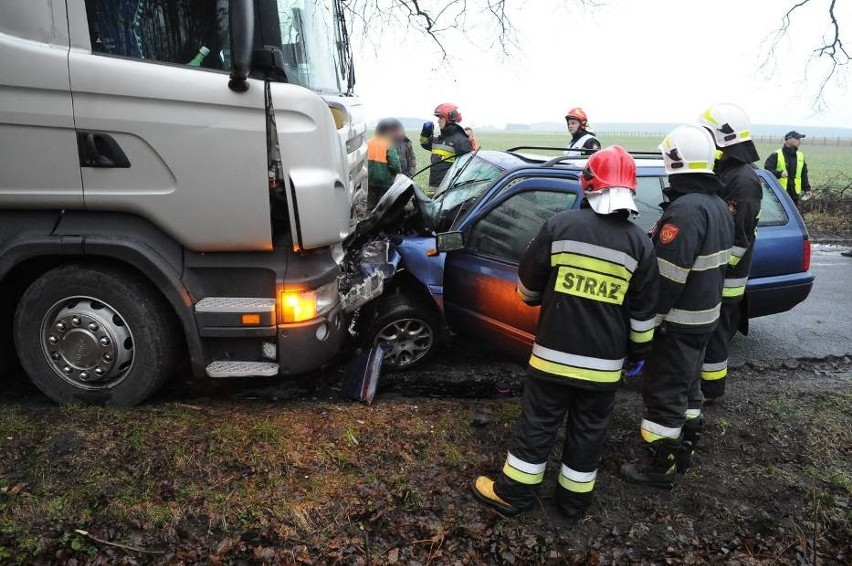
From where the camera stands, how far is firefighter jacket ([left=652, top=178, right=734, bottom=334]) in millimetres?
3004

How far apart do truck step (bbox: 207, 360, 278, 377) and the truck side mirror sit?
1644mm

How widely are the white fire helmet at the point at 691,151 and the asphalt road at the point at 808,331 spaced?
2.60m

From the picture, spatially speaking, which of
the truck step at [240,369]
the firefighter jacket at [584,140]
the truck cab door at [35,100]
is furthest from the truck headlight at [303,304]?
the firefighter jacket at [584,140]

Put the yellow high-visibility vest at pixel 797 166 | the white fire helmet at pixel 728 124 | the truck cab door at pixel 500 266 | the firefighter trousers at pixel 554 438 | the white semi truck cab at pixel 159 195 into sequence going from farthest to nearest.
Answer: the yellow high-visibility vest at pixel 797 166 < the truck cab door at pixel 500 266 < the white fire helmet at pixel 728 124 < the white semi truck cab at pixel 159 195 < the firefighter trousers at pixel 554 438

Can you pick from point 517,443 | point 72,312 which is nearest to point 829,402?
point 517,443

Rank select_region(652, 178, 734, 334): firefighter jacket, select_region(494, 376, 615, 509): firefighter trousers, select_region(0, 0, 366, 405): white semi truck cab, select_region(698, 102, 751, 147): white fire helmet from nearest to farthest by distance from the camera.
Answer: select_region(494, 376, 615, 509): firefighter trousers, select_region(652, 178, 734, 334): firefighter jacket, select_region(0, 0, 366, 405): white semi truck cab, select_region(698, 102, 751, 147): white fire helmet

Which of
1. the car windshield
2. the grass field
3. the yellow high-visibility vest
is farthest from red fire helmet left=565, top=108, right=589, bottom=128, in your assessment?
the grass field

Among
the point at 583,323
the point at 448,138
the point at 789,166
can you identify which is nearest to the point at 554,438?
the point at 583,323

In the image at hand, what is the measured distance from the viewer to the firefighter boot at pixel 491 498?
293cm

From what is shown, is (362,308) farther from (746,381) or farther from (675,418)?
(746,381)

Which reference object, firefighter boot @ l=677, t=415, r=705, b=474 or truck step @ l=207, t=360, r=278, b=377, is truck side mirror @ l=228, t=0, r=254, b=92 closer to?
truck step @ l=207, t=360, r=278, b=377

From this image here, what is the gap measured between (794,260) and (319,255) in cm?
383

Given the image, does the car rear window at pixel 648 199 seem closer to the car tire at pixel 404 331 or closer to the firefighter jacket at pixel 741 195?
the firefighter jacket at pixel 741 195

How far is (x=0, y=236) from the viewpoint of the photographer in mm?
3357
